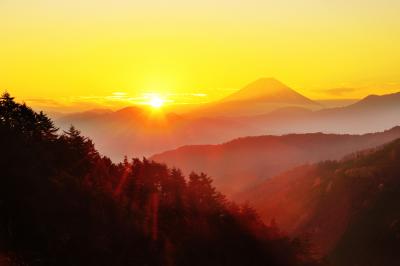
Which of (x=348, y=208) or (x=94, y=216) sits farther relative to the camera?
(x=348, y=208)

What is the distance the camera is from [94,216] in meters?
25.8

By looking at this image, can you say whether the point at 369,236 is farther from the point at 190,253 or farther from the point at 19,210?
the point at 19,210

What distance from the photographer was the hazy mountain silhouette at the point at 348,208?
107 metres

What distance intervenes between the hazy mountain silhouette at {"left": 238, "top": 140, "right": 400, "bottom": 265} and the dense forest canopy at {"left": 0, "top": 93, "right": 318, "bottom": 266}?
60573mm

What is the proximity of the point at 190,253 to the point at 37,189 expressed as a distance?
11681 millimetres

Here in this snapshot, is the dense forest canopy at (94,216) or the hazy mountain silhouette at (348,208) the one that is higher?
the dense forest canopy at (94,216)

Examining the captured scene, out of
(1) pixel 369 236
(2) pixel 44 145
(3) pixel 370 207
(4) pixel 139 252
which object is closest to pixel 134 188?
(2) pixel 44 145

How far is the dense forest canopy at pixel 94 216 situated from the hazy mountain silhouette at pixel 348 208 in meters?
60.6

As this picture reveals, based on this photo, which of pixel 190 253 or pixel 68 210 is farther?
pixel 190 253

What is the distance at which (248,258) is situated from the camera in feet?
121

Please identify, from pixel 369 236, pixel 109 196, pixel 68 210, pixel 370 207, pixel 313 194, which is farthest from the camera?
pixel 313 194

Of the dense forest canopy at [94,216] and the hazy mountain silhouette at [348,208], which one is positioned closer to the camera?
the dense forest canopy at [94,216]

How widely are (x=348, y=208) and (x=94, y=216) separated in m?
118

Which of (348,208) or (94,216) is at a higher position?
(94,216)
